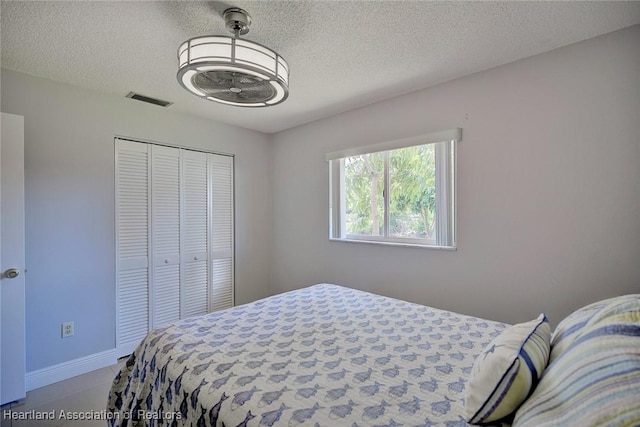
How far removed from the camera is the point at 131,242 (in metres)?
2.75

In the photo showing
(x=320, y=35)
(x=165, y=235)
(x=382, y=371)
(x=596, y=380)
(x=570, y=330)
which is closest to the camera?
(x=596, y=380)

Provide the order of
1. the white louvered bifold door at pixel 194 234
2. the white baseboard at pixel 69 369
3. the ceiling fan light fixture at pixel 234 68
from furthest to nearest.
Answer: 1. the white louvered bifold door at pixel 194 234
2. the white baseboard at pixel 69 369
3. the ceiling fan light fixture at pixel 234 68

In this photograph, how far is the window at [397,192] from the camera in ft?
7.93

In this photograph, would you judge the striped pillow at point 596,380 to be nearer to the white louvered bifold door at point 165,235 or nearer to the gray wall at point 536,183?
the gray wall at point 536,183

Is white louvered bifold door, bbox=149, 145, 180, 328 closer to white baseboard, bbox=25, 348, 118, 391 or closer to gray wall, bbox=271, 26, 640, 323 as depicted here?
white baseboard, bbox=25, 348, 118, 391

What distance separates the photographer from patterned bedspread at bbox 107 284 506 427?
38.5 inches

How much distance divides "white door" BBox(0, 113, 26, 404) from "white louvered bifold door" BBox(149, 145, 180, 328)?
952 mm

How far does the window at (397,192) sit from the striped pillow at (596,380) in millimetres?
1541

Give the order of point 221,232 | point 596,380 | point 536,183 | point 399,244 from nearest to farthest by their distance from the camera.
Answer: point 596,380, point 536,183, point 399,244, point 221,232

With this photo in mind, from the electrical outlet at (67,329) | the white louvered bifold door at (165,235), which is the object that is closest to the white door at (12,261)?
the electrical outlet at (67,329)

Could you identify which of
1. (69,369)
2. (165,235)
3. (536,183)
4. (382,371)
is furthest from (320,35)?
(69,369)

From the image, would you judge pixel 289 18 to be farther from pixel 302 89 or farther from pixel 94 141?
pixel 94 141

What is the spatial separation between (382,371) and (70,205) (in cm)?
274

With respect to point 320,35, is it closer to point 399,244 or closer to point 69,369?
point 399,244
